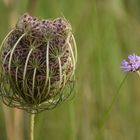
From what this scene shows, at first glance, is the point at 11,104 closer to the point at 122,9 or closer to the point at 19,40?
the point at 19,40

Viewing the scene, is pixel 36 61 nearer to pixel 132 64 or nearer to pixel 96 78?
pixel 132 64

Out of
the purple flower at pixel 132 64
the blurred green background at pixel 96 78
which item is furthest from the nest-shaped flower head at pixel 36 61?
the blurred green background at pixel 96 78

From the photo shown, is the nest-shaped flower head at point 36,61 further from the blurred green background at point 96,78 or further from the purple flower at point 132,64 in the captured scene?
the blurred green background at point 96,78

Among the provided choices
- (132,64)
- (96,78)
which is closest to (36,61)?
(132,64)

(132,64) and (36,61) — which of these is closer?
(36,61)

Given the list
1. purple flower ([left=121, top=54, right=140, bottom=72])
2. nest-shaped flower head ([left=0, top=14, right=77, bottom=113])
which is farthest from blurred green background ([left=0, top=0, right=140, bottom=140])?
nest-shaped flower head ([left=0, top=14, right=77, bottom=113])

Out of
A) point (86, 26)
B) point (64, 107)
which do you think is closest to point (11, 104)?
point (64, 107)
